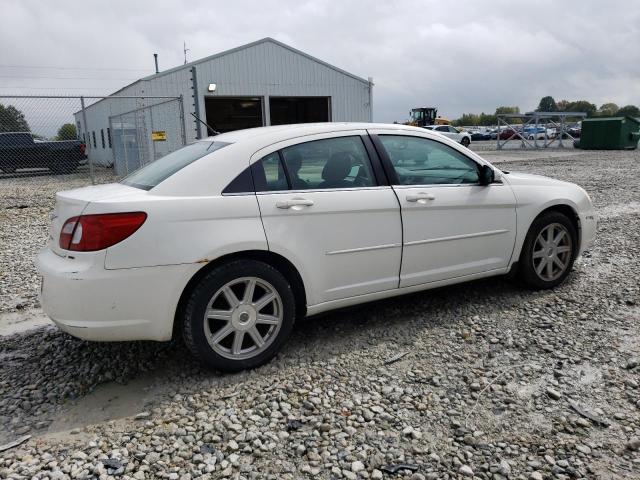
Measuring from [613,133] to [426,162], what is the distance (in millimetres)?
27727

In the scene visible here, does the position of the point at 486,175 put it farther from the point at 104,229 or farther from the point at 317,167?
the point at 104,229

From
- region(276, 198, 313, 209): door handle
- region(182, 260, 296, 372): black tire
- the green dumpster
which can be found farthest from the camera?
the green dumpster

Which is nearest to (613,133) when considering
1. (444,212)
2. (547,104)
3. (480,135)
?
(480,135)

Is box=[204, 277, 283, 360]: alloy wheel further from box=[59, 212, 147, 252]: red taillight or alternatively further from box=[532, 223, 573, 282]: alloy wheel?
box=[532, 223, 573, 282]: alloy wheel

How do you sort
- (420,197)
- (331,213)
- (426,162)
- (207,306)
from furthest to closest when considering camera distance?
1. (426,162)
2. (420,197)
3. (331,213)
4. (207,306)

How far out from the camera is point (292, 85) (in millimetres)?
24328

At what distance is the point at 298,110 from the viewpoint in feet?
101

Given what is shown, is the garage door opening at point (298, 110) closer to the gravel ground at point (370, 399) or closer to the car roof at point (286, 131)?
the car roof at point (286, 131)

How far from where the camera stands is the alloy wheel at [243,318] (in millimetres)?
3156

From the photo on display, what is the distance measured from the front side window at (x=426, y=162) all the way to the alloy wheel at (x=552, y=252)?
→ 91 cm

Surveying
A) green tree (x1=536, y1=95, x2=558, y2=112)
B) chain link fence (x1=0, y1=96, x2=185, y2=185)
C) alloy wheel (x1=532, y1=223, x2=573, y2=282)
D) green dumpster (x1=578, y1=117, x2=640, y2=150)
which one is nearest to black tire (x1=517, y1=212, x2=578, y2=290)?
alloy wheel (x1=532, y1=223, x2=573, y2=282)

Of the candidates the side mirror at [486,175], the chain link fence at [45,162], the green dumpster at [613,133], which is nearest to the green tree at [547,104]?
the green dumpster at [613,133]

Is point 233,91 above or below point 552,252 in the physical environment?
above

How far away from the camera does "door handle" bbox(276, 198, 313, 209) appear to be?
3.28 metres
